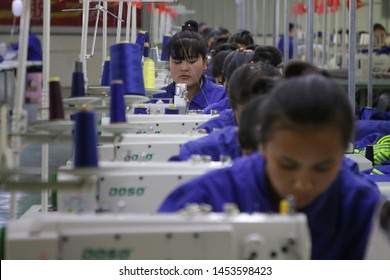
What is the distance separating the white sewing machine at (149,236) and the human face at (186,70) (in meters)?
5.05

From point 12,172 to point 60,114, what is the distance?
946mm

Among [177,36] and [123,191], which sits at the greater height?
[177,36]

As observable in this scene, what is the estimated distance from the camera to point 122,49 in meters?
4.79

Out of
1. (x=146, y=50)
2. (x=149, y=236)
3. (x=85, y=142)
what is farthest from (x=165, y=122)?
(x=146, y=50)

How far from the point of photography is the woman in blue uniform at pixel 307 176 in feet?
8.16

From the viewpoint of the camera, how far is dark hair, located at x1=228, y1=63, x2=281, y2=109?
3.94 metres

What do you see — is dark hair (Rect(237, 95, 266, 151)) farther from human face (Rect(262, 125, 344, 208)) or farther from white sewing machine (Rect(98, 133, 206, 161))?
human face (Rect(262, 125, 344, 208))

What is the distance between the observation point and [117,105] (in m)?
3.62

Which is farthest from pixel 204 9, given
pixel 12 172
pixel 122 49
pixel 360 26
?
pixel 12 172

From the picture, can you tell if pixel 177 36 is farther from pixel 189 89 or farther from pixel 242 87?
pixel 242 87

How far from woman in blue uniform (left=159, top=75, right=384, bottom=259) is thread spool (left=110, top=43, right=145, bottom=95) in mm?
1906

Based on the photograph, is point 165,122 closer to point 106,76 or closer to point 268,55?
point 106,76

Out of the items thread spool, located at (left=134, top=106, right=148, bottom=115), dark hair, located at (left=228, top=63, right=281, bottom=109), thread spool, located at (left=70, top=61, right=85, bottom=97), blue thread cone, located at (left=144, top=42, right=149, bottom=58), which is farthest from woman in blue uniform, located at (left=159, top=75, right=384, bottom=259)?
blue thread cone, located at (left=144, top=42, right=149, bottom=58)

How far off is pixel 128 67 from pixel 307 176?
7.78ft
